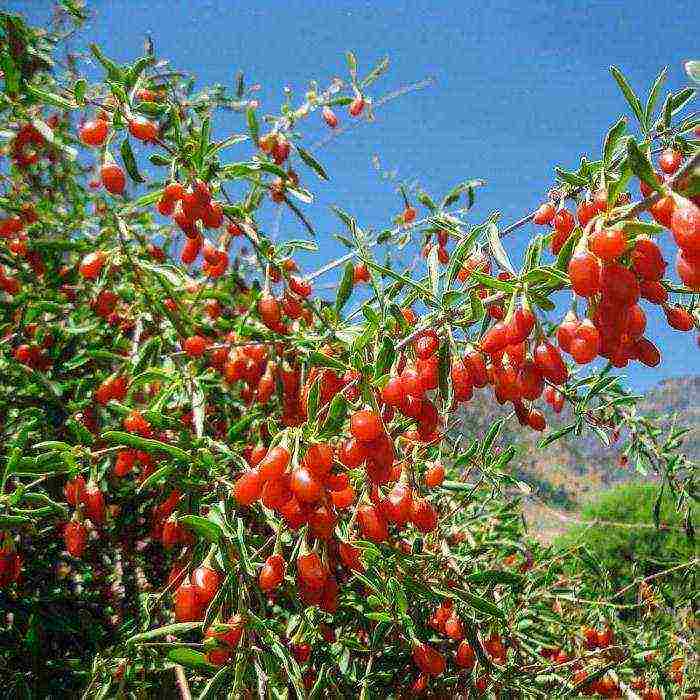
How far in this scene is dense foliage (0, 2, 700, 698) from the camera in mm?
1091

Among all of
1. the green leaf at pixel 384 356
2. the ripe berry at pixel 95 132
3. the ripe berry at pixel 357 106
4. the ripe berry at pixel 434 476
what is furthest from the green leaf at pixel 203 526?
the ripe berry at pixel 357 106

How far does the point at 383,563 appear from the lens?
1437 mm

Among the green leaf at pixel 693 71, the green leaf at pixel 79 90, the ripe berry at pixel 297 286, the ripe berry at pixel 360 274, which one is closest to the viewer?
the green leaf at pixel 693 71

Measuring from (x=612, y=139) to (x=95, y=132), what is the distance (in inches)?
60.3

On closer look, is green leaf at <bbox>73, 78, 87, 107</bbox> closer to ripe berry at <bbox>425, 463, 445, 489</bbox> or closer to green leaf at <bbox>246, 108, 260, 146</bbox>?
green leaf at <bbox>246, 108, 260, 146</bbox>

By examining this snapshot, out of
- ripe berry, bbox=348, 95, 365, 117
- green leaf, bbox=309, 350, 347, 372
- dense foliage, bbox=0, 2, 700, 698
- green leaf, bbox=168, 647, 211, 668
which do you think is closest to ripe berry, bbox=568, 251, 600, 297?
dense foliage, bbox=0, 2, 700, 698

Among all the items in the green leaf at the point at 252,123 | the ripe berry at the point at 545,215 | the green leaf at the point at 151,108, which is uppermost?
the green leaf at the point at 252,123

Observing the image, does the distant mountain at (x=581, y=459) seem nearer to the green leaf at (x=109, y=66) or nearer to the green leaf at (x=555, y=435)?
the green leaf at (x=555, y=435)

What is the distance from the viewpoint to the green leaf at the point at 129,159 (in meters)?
1.64

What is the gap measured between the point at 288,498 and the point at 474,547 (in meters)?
1.25

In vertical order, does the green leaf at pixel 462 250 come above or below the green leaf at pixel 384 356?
above

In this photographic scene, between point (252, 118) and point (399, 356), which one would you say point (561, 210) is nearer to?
point (399, 356)

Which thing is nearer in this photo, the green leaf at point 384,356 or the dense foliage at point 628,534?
the green leaf at point 384,356

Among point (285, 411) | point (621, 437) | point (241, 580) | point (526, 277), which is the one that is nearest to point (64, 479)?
point (285, 411)
